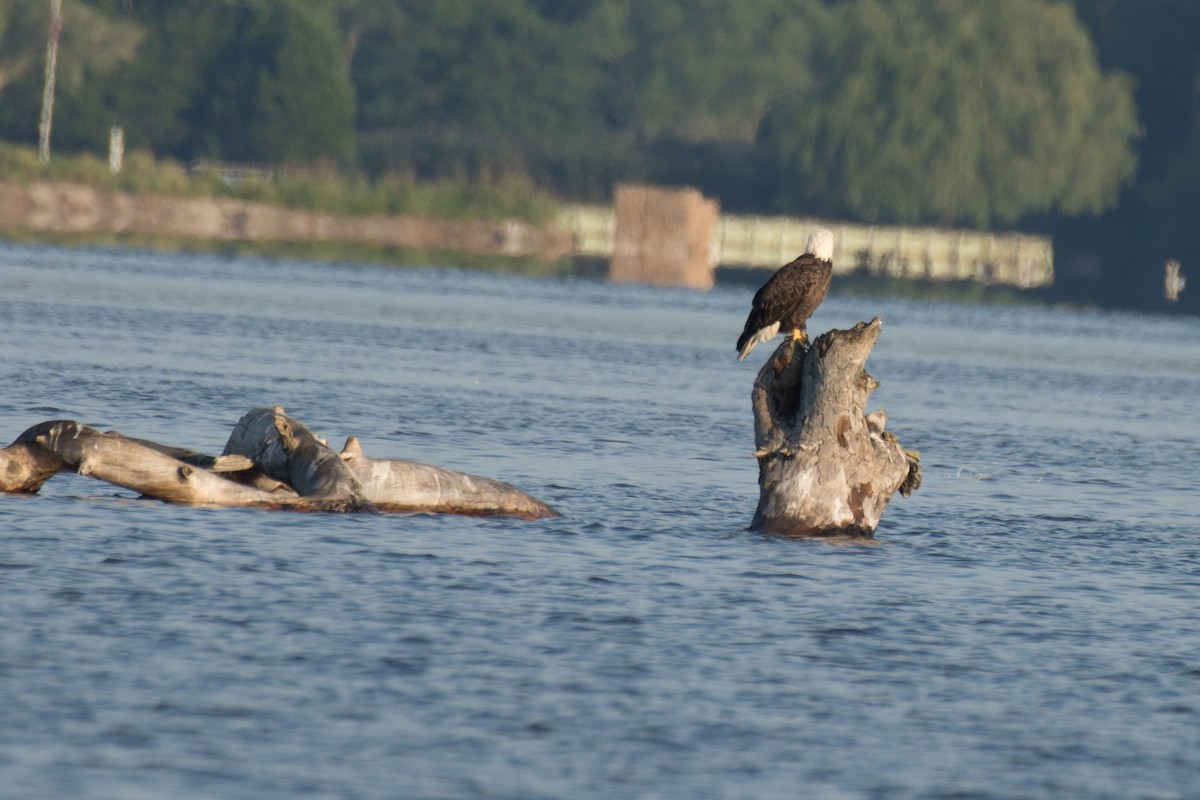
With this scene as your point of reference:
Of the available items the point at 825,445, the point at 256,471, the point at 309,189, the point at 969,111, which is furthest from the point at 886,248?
the point at 256,471

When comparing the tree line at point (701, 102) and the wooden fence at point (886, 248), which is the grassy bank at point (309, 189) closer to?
the tree line at point (701, 102)

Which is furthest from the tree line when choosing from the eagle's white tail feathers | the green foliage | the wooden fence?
the eagle's white tail feathers

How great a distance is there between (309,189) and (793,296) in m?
56.6

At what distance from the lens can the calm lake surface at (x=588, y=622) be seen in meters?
9.74

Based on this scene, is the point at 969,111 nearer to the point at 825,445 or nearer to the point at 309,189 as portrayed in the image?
the point at 309,189

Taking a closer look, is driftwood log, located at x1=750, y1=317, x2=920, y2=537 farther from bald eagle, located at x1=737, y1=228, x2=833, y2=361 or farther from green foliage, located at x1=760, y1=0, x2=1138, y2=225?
green foliage, located at x1=760, y1=0, x2=1138, y2=225

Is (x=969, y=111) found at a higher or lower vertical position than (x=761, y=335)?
higher

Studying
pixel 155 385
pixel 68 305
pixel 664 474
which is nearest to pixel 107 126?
pixel 68 305

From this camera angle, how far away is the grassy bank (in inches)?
2633

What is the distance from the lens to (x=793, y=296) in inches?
651

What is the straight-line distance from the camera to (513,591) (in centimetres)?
1359

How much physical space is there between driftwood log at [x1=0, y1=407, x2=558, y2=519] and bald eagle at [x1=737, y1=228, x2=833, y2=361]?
91.7 inches

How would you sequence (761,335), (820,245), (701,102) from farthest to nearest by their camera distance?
(701,102)
(761,335)
(820,245)

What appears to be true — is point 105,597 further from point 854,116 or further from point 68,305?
point 854,116
